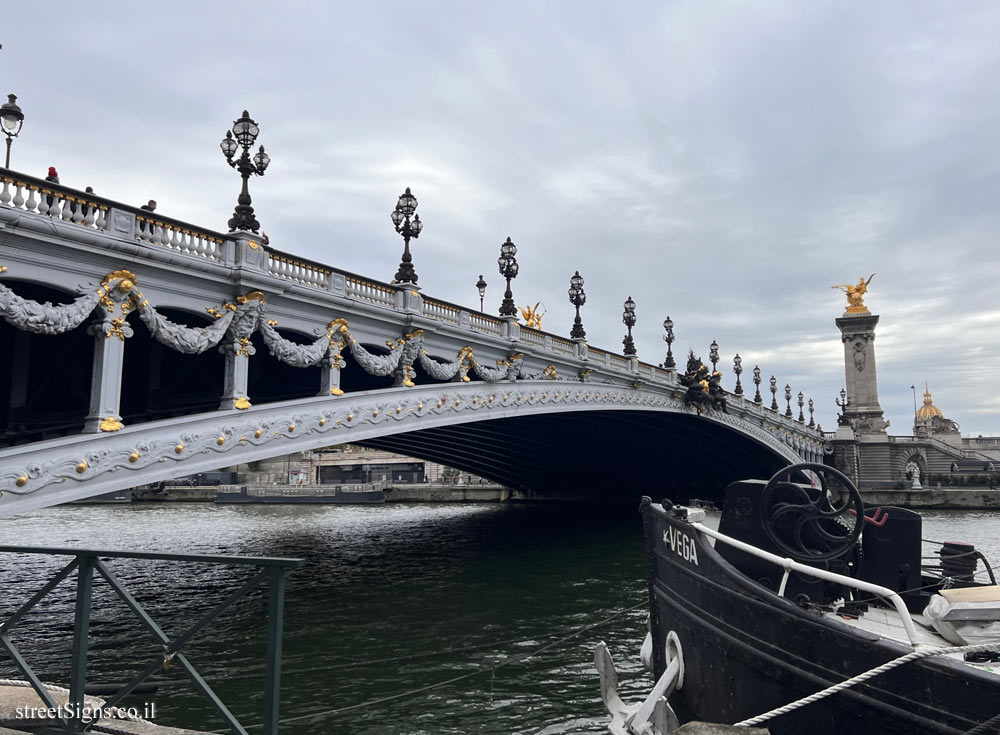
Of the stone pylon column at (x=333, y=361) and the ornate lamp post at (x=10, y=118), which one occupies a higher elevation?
the ornate lamp post at (x=10, y=118)

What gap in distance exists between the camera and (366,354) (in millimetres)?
20297

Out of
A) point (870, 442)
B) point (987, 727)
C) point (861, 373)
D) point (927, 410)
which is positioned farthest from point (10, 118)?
point (927, 410)

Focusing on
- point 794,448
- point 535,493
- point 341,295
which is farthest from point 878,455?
point 341,295

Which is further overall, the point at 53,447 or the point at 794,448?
the point at 794,448

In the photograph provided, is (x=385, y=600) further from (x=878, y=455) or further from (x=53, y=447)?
(x=878, y=455)

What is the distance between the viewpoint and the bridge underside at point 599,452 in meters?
40.2

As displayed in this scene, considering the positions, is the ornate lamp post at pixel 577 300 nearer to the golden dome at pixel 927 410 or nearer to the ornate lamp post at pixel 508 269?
the ornate lamp post at pixel 508 269

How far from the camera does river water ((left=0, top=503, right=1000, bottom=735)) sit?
37.9 ft

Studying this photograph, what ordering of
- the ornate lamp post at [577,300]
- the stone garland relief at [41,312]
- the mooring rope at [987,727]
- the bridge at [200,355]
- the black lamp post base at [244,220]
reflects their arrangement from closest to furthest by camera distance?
the mooring rope at [987,727]
the stone garland relief at [41,312]
the bridge at [200,355]
the black lamp post base at [244,220]
the ornate lamp post at [577,300]

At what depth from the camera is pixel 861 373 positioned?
98.1m

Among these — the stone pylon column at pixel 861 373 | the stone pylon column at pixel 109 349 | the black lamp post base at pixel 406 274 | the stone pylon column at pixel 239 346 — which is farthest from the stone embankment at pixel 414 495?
the stone pylon column at pixel 109 349

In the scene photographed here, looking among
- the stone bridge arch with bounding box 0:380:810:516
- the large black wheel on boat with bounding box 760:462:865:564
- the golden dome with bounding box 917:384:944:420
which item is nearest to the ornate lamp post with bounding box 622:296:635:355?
the stone bridge arch with bounding box 0:380:810:516

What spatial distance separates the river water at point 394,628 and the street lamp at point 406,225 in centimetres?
960

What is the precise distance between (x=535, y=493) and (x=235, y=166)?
55.1 meters
